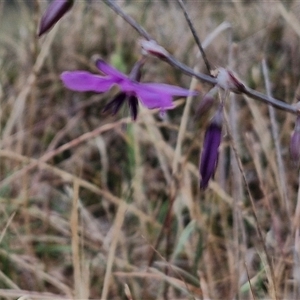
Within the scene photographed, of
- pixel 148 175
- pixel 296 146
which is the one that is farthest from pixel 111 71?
pixel 148 175

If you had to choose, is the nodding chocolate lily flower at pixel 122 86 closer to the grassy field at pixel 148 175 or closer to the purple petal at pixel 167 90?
the purple petal at pixel 167 90

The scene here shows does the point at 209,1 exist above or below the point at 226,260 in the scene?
above

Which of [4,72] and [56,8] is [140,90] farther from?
[4,72]

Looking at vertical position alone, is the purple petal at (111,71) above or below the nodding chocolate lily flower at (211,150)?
above

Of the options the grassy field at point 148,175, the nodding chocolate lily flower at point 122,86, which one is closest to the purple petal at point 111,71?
the nodding chocolate lily flower at point 122,86

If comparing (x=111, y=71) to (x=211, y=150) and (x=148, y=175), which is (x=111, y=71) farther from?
(x=148, y=175)

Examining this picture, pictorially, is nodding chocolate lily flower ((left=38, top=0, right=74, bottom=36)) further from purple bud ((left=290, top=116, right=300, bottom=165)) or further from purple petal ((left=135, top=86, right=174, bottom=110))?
purple bud ((left=290, top=116, right=300, bottom=165))

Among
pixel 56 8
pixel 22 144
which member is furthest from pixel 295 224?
pixel 22 144
